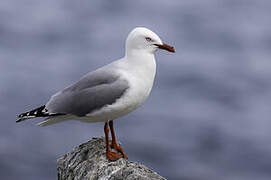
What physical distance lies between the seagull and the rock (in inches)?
8.8

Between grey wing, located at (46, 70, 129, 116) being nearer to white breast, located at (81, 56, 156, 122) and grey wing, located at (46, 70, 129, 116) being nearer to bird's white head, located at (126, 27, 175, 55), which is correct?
white breast, located at (81, 56, 156, 122)

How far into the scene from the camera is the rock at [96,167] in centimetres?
866

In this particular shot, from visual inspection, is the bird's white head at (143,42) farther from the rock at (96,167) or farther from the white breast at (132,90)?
the rock at (96,167)

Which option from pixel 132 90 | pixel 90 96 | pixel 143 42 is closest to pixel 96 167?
pixel 90 96

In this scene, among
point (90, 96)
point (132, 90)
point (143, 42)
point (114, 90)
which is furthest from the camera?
point (90, 96)

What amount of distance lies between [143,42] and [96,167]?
2.26m

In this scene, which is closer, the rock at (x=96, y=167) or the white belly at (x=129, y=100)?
the rock at (x=96, y=167)

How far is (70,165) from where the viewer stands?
31.5ft

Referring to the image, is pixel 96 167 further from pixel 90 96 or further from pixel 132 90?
pixel 132 90

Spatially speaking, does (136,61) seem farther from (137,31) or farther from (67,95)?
(67,95)

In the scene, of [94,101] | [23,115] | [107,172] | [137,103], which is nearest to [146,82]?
[137,103]

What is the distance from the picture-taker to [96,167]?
9203 millimetres

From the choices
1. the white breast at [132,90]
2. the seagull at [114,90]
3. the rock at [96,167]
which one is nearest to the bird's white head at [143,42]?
the seagull at [114,90]

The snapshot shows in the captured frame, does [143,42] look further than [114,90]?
Yes
